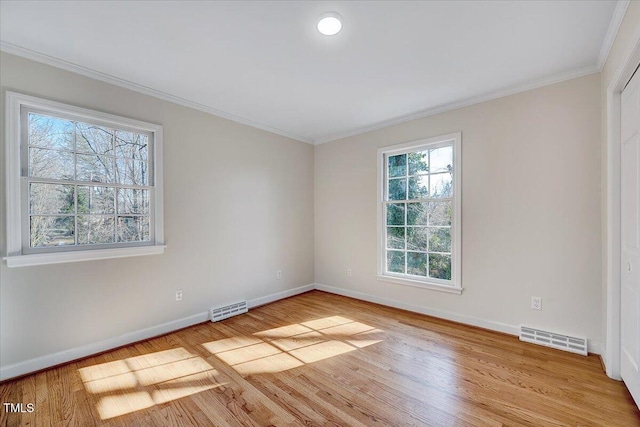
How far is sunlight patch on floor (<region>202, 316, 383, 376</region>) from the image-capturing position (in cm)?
247

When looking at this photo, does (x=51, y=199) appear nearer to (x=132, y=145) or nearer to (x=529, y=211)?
(x=132, y=145)

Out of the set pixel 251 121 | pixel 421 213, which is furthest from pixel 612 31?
pixel 251 121

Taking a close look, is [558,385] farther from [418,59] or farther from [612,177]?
[418,59]

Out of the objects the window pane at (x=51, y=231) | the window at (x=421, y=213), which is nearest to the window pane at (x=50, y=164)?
the window pane at (x=51, y=231)

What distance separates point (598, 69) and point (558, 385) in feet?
8.81

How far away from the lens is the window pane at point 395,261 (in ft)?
12.8

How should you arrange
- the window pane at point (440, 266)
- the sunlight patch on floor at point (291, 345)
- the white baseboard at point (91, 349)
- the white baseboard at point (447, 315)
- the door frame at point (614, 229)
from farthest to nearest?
the window pane at point (440, 266)
the white baseboard at point (447, 315)
the sunlight patch on floor at point (291, 345)
the white baseboard at point (91, 349)
the door frame at point (614, 229)

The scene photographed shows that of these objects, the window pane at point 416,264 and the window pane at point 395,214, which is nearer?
the window pane at point 416,264

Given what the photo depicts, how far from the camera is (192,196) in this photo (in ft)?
11.0

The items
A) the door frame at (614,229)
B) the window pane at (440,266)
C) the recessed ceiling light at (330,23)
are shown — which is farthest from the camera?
the window pane at (440,266)

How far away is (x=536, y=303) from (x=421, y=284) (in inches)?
46.2

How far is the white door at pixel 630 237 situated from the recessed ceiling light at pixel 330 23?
6.42 ft

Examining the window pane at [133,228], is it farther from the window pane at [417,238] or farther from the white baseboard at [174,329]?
the window pane at [417,238]

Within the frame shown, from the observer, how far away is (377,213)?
4094 mm
